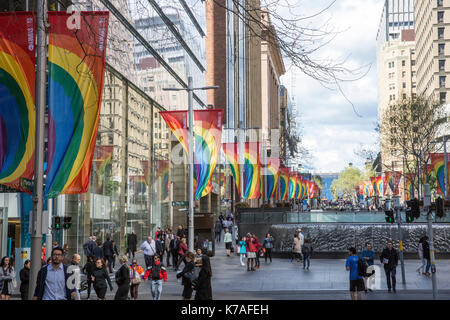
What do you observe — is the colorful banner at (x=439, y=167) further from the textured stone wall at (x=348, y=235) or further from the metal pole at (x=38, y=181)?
the metal pole at (x=38, y=181)

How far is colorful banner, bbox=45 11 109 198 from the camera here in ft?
40.0

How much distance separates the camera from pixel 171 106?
45969mm

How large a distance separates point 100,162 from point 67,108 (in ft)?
60.0

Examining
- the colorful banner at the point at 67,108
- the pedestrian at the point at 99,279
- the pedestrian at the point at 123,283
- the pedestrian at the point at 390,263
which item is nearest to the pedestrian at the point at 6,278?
the pedestrian at the point at 99,279

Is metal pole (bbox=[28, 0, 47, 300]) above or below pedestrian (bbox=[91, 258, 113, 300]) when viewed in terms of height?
above

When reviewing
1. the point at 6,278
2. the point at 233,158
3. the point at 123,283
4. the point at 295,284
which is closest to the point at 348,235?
the point at 233,158

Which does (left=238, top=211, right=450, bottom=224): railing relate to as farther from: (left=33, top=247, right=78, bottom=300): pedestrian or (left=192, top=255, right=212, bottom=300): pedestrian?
(left=33, top=247, right=78, bottom=300): pedestrian

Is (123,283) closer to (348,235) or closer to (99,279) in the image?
(99,279)

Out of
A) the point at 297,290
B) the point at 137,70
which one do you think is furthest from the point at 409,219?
the point at 137,70

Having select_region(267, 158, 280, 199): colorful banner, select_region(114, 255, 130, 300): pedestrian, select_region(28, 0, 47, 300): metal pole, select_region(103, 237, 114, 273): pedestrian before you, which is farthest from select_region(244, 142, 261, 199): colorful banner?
select_region(28, 0, 47, 300): metal pole

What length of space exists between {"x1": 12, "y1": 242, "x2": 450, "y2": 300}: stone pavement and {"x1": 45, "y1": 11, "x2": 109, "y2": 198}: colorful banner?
752 cm

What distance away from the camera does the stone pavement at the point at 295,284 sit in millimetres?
19266

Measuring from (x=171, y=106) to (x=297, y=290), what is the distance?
27.5m

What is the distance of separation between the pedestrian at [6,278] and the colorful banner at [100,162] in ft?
47.8
